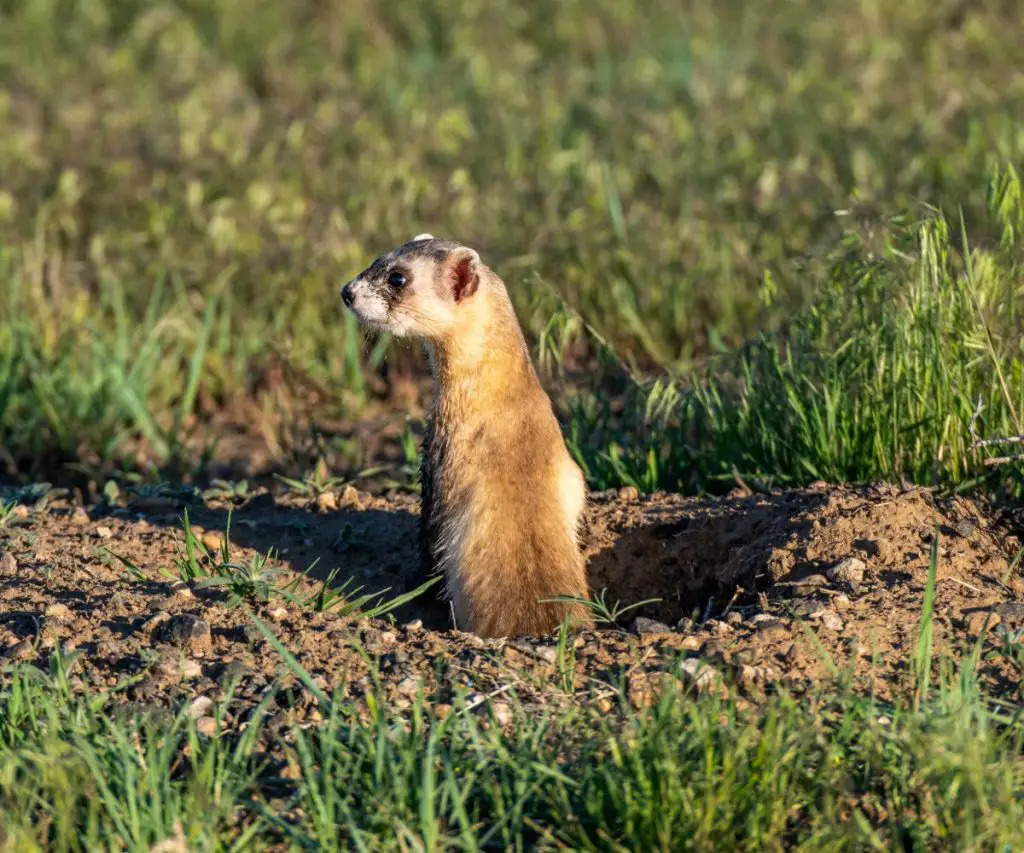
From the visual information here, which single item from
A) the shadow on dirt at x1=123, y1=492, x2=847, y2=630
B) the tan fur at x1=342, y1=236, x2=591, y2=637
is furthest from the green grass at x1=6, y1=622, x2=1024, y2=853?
the shadow on dirt at x1=123, y1=492, x2=847, y2=630

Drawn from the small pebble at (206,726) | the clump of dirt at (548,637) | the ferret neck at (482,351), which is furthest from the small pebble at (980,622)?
the small pebble at (206,726)

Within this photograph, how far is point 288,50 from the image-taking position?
9.80 m

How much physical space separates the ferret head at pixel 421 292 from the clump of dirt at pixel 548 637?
773 millimetres

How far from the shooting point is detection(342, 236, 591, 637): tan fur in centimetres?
457

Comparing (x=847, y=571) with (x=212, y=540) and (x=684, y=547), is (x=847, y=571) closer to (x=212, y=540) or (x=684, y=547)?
(x=684, y=547)

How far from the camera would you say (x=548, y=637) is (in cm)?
417

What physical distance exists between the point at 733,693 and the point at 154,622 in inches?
58.0

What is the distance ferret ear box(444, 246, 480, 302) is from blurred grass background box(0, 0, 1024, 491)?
18.1 inches

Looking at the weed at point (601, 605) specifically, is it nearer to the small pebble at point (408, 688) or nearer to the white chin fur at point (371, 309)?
the small pebble at point (408, 688)

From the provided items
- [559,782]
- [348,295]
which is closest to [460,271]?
[348,295]

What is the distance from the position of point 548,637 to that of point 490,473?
0.63m

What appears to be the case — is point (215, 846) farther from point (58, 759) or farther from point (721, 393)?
point (721, 393)

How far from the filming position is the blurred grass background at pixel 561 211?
5047 millimetres

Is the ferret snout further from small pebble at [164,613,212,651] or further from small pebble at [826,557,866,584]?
small pebble at [826,557,866,584]
